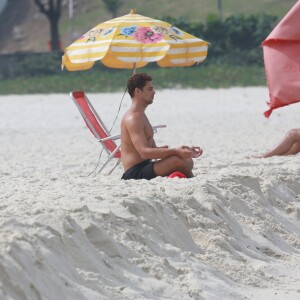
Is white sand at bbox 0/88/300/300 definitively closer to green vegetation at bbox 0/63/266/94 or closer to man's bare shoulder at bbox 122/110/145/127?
man's bare shoulder at bbox 122/110/145/127

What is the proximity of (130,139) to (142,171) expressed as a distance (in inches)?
10.2

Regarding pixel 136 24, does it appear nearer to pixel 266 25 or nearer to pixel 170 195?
pixel 170 195

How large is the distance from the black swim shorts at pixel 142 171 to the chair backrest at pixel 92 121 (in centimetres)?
204

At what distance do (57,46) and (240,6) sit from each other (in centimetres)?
1289

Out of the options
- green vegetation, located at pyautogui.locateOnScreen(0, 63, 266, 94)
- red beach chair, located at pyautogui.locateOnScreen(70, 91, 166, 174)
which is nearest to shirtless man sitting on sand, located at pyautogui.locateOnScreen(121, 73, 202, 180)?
red beach chair, located at pyautogui.locateOnScreen(70, 91, 166, 174)

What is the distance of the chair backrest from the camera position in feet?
37.8

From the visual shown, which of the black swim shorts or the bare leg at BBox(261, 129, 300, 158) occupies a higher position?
the black swim shorts

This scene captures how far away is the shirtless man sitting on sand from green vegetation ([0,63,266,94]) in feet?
65.1

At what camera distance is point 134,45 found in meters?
11.3

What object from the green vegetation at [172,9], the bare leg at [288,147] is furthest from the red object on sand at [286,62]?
the green vegetation at [172,9]

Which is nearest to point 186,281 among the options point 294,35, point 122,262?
point 122,262

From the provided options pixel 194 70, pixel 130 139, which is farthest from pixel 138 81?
pixel 194 70

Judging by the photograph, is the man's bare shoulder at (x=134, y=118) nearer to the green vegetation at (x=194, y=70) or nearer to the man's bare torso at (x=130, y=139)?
the man's bare torso at (x=130, y=139)

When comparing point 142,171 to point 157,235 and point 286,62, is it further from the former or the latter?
point 286,62
